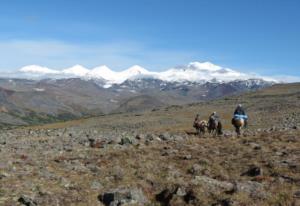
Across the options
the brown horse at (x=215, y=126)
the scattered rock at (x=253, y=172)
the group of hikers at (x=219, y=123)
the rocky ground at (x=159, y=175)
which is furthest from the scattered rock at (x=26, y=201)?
the brown horse at (x=215, y=126)

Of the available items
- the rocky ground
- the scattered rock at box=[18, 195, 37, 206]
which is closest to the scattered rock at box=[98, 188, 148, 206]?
the rocky ground

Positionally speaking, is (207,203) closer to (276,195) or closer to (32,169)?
(276,195)

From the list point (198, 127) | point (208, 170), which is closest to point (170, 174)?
point (208, 170)

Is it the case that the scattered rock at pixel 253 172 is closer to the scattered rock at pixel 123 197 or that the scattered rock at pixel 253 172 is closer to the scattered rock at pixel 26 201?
the scattered rock at pixel 123 197

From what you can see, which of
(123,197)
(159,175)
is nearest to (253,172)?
(159,175)

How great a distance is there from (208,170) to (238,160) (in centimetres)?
261

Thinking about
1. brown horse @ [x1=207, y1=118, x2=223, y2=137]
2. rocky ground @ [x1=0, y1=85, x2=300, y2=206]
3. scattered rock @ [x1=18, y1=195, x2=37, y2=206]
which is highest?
brown horse @ [x1=207, y1=118, x2=223, y2=137]

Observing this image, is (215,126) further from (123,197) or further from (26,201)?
(26,201)

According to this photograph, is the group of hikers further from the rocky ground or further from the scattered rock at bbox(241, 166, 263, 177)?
the scattered rock at bbox(241, 166, 263, 177)

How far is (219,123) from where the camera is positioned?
4369 centimetres

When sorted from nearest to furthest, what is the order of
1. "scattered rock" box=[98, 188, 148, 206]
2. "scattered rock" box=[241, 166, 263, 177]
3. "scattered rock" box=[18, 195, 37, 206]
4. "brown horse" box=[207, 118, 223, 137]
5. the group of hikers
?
"scattered rock" box=[18, 195, 37, 206]
"scattered rock" box=[98, 188, 148, 206]
"scattered rock" box=[241, 166, 263, 177]
the group of hikers
"brown horse" box=[207, 118, 223, 137]

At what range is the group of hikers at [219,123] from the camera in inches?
1594

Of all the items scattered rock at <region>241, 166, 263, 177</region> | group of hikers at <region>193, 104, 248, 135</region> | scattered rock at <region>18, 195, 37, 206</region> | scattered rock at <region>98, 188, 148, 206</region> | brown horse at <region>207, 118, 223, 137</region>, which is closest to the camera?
scattered rock at <region>18, 195, 37, 206</region>

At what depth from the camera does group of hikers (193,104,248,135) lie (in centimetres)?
4050
